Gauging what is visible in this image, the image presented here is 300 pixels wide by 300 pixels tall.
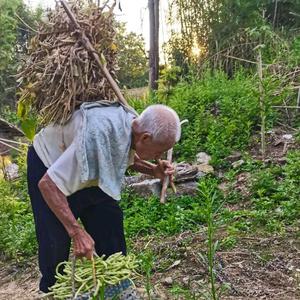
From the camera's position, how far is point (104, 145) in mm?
2117

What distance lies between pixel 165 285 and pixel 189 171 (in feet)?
6.21

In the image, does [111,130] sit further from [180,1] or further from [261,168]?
[180,1]

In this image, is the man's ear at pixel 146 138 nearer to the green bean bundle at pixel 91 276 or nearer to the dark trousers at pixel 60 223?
the dark trousers at pixel 60 223

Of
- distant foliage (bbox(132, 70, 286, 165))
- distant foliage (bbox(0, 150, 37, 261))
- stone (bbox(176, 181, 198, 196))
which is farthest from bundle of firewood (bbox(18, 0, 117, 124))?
distant foliage (bbox(132, 70, 286, 165))

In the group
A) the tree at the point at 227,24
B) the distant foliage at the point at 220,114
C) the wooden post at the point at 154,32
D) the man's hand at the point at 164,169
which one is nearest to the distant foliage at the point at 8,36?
the tree at the point at 227,24

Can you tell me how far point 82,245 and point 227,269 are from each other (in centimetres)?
148

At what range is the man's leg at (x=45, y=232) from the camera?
7.70ft

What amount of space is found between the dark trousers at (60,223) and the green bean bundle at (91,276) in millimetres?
509

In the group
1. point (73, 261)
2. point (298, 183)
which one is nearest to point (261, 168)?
point (298, 183)

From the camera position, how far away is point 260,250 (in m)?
3.51

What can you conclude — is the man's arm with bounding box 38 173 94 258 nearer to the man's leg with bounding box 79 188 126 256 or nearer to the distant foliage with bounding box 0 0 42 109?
the man's leg with bounding box 79 188 126 256

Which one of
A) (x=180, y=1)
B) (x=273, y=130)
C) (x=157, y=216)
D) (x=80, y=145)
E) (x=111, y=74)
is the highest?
(x=180, y=1)

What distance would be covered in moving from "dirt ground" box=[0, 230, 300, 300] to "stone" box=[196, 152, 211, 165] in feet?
5.17

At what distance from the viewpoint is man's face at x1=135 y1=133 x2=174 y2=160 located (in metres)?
2.20
